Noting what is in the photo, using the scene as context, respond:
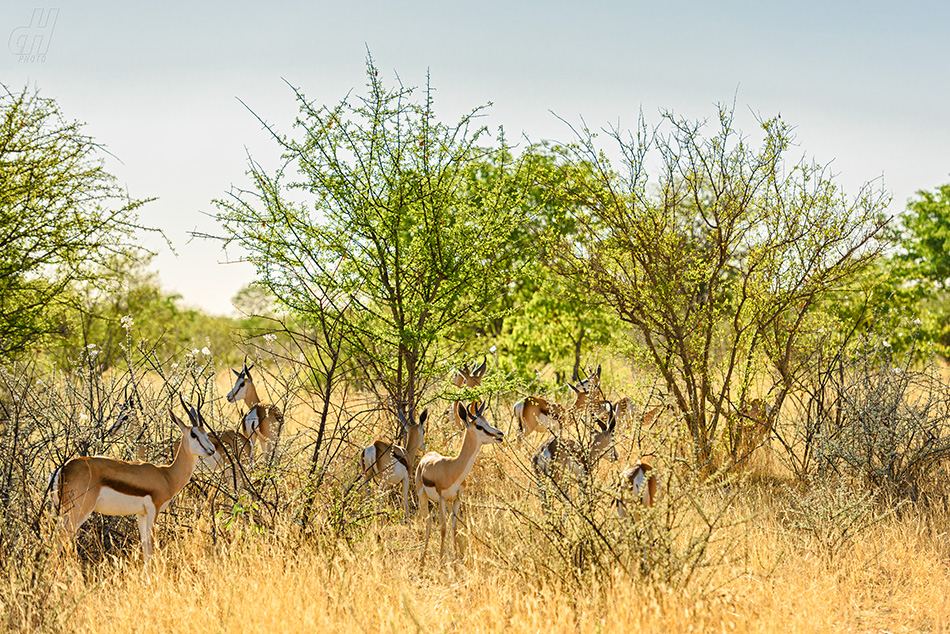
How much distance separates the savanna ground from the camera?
16.0ft

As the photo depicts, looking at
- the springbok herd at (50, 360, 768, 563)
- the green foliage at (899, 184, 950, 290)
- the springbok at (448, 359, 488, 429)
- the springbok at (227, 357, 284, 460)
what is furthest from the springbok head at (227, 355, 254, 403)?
the green foliage at (899, 184, 950, 290)

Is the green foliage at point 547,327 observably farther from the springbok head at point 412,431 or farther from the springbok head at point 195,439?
the springbok head at point 195,439

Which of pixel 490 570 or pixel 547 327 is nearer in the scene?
pixel 490 570

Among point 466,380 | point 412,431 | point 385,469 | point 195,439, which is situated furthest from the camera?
point 466,380

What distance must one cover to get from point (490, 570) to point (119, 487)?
3.05 m

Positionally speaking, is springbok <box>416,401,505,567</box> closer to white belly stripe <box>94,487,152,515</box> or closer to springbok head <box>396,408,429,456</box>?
springbok head <box>396,408,429,456</box>

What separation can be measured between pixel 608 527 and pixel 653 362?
16.5ft

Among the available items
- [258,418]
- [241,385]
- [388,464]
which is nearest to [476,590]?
[388,464]

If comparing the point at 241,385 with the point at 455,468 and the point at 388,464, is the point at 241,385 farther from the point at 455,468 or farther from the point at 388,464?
the point at 455,468

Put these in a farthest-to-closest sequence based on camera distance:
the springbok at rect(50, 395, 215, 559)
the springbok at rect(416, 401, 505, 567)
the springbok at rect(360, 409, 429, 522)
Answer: the springbok at rect(360, 409, 429, 522), the springbok at rect(416, 401, 505, 567), the springbok at rect(50, 395, 215, 559)

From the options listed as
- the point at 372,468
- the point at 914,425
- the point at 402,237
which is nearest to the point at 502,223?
the point at 402,237

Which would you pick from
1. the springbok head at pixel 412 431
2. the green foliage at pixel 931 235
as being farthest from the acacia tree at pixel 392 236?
the green foliage at pixel 931 235

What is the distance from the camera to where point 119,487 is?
602cm

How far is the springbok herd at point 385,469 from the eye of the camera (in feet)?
19.3
